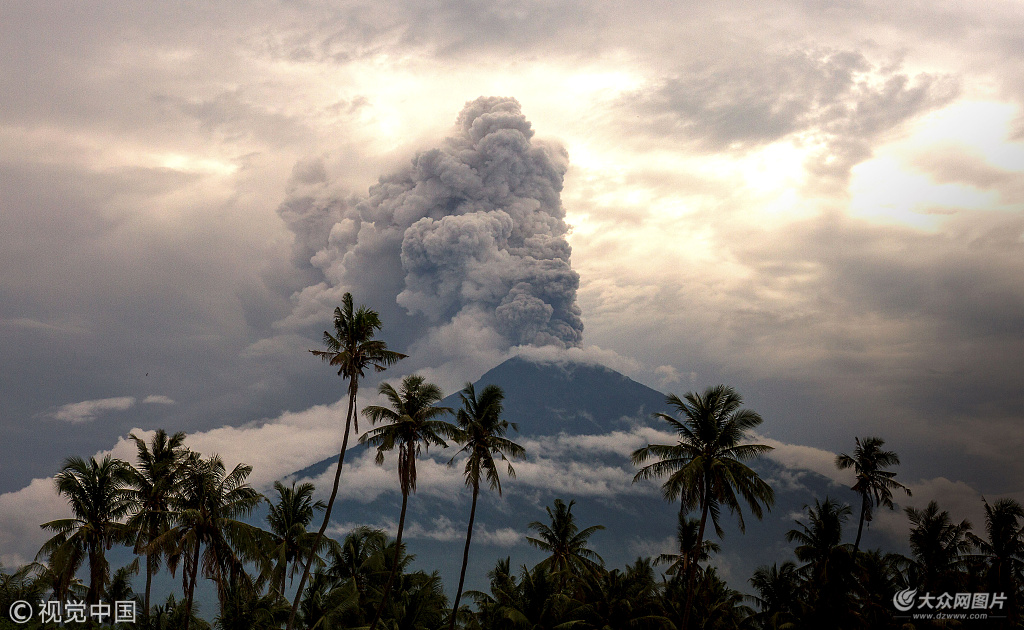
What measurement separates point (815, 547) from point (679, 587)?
11.5m

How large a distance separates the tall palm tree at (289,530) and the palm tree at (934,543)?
4590 centimetres

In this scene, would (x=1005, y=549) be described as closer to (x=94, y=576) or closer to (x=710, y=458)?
(x=710, y=458)

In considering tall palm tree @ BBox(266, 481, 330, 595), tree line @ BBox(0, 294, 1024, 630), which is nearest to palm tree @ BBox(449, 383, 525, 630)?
tree line @ BBox(0, 294, 1024, 630)

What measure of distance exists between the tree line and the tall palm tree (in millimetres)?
152

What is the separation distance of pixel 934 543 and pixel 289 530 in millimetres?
49257

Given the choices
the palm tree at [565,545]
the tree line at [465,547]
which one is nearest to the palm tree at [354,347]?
the tree line at [465,547]

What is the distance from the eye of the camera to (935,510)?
197 feet

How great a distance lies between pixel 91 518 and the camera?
1825 inches

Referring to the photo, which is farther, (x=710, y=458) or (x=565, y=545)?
(x=565, y=545)

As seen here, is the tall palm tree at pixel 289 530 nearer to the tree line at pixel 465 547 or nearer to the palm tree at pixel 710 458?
the tree line at pixel 465 547

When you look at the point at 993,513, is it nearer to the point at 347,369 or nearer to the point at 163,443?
the point at 347,369

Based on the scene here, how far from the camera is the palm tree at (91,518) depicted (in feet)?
150

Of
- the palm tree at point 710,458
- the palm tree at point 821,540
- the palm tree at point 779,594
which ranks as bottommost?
the palm tree at point 779,594

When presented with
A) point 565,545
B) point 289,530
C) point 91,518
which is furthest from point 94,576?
point 565,545
